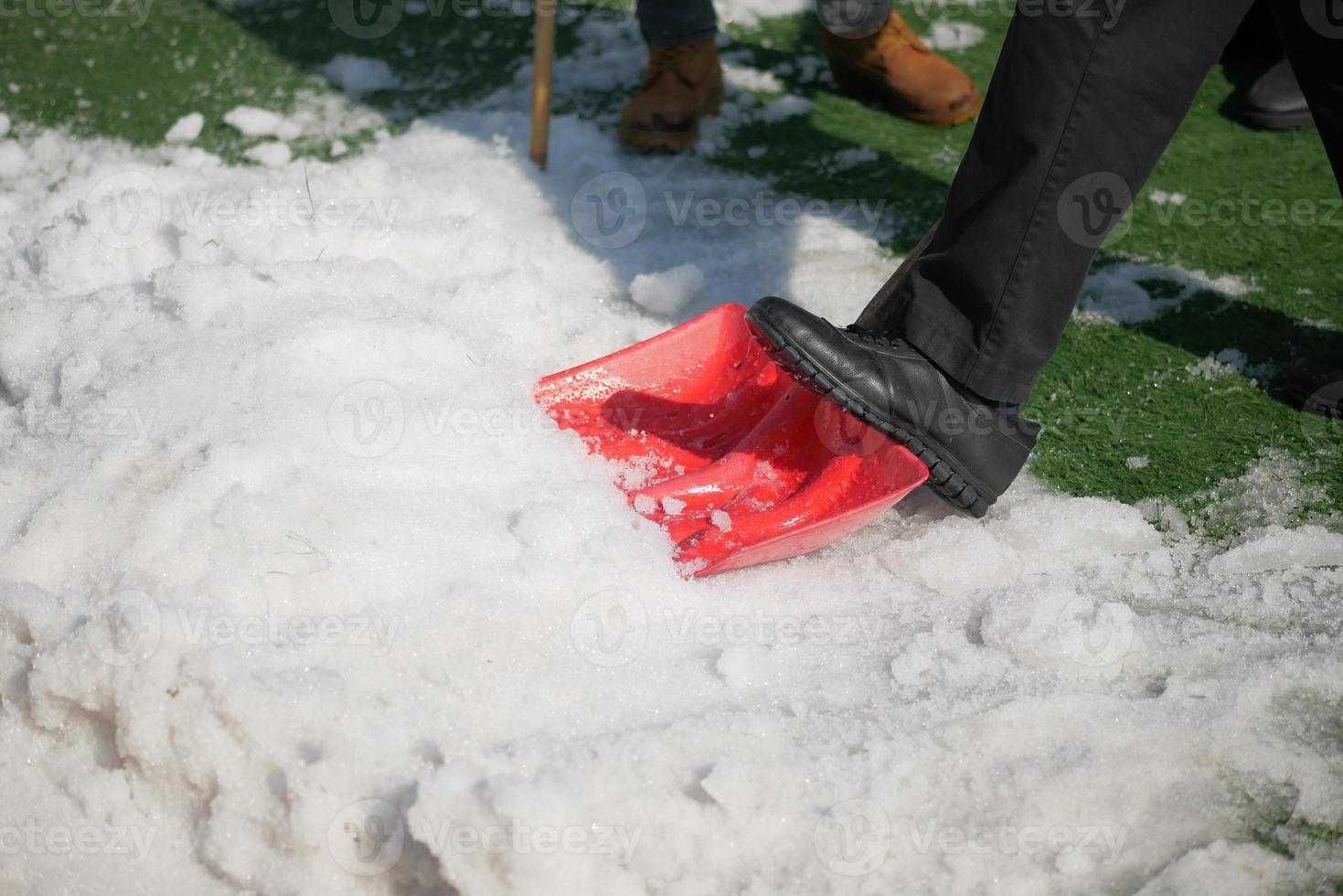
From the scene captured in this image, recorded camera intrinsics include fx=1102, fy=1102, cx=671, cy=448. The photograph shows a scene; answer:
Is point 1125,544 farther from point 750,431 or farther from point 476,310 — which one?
point 476,310

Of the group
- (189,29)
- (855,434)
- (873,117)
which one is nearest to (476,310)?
(855,434)

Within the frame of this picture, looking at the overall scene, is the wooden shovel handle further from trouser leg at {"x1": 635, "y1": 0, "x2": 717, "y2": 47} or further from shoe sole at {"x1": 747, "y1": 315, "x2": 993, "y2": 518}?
shoe sole at {"x1": 747, "y1": 315, "x2": 993, "y2": 518}

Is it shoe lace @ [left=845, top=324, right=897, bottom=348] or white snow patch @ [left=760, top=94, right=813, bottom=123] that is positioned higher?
shoe lace @ [left=845, top=324, right=897, bottom=348]

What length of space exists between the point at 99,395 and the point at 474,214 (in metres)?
1.01

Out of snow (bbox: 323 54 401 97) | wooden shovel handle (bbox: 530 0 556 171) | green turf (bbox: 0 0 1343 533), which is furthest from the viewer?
snow (bbox: 323 54 401 97)

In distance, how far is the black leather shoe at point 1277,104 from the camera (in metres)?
2.90

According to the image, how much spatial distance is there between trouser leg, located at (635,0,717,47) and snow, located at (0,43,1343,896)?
4.26 feet

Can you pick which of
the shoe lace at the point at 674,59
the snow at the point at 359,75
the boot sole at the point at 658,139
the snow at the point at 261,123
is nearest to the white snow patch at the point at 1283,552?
the boot sole at the point at 658,139

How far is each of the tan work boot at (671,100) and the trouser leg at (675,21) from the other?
19mm

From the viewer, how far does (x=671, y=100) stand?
2.90 metres

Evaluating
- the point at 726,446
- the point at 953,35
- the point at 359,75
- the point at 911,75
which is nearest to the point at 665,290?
the point at 726,446

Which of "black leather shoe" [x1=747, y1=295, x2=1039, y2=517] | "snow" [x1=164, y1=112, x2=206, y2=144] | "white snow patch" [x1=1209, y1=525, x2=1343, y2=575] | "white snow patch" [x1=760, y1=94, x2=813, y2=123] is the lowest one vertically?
"snow" [x1=164, y1=112, x2=206, y2=144]

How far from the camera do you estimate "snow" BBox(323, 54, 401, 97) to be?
323 cm

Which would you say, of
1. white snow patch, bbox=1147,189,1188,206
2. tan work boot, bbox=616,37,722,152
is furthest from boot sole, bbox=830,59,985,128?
white snow patch, bbox=1147,189,1188,206
